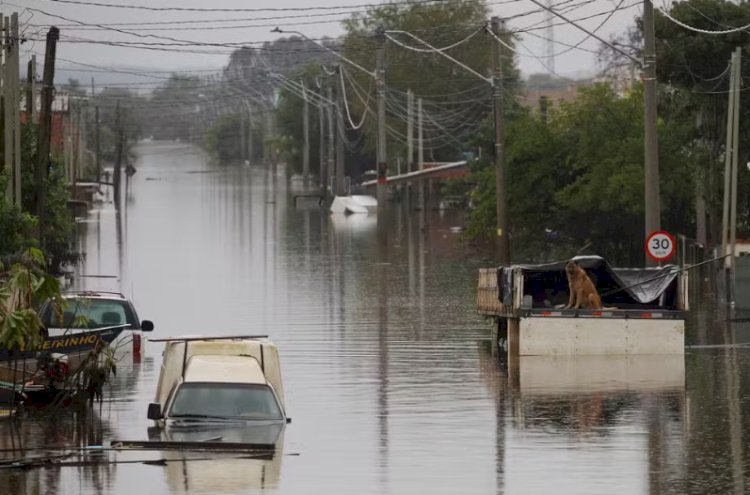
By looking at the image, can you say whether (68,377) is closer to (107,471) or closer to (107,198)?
(107,471)

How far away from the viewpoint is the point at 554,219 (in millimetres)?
57312

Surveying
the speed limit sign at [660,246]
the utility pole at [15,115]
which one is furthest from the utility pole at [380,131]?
the speed limit sign at [660,246]

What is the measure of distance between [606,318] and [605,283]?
3.08 meters

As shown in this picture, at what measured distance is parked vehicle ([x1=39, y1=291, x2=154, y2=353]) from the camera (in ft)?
93.1

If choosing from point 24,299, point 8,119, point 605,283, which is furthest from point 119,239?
point 24,299

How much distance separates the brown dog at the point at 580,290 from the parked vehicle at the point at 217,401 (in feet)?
28.1

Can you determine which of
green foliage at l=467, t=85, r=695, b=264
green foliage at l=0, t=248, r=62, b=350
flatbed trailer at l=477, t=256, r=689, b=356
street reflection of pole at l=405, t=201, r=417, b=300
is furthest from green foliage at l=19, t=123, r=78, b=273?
green foliage at l=0, t=248, r=62, b=350

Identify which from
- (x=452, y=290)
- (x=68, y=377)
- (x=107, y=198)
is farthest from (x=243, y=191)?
(x=68, y=377)

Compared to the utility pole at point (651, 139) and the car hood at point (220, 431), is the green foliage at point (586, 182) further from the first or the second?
the car hood at point (220, 431)

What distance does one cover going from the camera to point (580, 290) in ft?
98.3

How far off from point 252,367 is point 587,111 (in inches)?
1412

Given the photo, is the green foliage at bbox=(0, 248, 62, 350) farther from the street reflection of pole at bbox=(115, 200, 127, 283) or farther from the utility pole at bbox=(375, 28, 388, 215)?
the utility pole at bbox=(375, 28, 388, 215)

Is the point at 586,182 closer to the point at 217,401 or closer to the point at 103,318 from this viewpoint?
the point at 103,318

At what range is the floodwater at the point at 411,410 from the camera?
1878 cm
